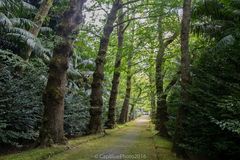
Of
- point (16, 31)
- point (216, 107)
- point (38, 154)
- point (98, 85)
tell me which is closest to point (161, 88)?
point (98, 85)

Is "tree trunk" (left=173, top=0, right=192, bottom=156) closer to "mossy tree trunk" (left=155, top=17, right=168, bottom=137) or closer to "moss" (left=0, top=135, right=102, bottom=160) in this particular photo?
"moss" (left=0, top=135, right=102, bottom=160)

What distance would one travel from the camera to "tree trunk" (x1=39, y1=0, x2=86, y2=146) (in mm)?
11391

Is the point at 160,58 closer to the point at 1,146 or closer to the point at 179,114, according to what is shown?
the point at 179,114

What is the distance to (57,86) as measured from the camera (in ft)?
38.0

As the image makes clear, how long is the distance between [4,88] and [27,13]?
487 inches

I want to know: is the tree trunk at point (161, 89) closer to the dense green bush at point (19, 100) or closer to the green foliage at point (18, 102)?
the dense green bush at point (19, 100)

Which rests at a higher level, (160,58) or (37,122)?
(160,58)

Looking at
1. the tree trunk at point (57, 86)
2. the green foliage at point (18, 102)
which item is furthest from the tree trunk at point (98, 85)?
the tree trunk at point (57, 86)

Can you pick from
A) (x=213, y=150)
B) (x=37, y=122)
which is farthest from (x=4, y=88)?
(x=213, y=150)

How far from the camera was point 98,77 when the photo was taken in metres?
19.6

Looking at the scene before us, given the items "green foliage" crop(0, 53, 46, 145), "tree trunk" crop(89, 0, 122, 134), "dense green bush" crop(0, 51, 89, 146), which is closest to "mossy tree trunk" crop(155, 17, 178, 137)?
"tree trunk" crop(89, 0, 122, 134)

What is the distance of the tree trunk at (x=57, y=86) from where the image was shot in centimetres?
1139

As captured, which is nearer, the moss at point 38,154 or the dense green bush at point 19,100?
the moss at point 38,154

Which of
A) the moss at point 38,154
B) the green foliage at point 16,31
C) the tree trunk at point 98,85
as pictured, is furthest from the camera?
the tree trunk at point 98,85
